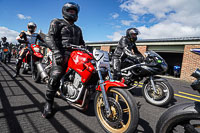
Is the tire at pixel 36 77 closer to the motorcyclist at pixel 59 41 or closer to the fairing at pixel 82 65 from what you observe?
the motorcyclist at pixel 59 41

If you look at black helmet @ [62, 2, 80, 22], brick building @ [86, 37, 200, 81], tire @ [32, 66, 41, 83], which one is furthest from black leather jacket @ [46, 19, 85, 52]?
brick building @ [86, 37, 200, 81]

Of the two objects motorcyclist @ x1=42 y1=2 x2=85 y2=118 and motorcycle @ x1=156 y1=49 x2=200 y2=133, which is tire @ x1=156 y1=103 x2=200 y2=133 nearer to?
motorcycle @ x1=156 y1=49 x2=200 y2=133

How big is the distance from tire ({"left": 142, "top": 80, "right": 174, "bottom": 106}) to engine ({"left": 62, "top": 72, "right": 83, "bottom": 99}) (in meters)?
2.28

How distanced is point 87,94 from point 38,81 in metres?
3.40

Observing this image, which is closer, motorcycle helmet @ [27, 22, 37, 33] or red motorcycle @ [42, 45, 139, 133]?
red motorcycle @ [42, 45, 139, 133]

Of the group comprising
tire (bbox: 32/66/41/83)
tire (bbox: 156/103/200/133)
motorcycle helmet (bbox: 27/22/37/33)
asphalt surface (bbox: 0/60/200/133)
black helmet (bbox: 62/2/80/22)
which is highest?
motorcycle helmet (bbox: 27/22/37/33)

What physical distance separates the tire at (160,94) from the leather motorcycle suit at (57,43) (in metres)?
2.55

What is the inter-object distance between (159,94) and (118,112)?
1.99 meters

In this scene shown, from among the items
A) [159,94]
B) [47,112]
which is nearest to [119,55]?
[159,94]

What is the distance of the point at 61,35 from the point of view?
100 inches

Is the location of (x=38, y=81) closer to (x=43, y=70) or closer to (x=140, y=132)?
(x=43, y=70)

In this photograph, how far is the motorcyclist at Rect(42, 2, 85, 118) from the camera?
239cm

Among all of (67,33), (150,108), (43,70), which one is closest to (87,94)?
(67,33)

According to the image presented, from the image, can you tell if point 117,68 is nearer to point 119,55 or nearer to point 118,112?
point 119,55
